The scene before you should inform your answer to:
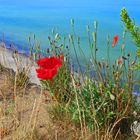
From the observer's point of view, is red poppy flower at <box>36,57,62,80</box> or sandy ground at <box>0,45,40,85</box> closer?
red poppy flower at <box>36,57,62,80</box>

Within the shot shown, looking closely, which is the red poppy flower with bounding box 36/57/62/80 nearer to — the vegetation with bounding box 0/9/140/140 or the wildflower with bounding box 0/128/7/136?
the vegetation with bounding box 0/9/140/140

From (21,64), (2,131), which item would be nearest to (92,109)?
(2,131)

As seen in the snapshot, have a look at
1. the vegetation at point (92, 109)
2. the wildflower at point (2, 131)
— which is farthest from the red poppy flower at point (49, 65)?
the wildflower at point (2, 131)

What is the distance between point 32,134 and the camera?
4523mm

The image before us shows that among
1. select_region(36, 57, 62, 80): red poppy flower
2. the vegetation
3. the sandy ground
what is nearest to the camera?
select_region(36, 57, 62, 80): red poppy flower

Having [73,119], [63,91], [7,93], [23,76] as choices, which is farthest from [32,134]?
[23,76]

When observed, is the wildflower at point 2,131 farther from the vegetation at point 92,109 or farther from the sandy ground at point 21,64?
the sandy ground at point 21,64

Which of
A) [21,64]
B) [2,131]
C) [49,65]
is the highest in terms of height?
[49,65]

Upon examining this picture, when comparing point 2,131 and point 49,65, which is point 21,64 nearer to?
point 2,131

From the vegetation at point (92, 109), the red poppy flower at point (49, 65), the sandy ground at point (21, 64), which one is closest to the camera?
the red poppy flower at point (49, 65)

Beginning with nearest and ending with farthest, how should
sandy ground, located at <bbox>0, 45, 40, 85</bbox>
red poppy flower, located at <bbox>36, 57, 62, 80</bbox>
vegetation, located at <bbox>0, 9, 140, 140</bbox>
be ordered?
red poppy flower, located at <bbox>36, 57, 62, 80</bbox> < vegetation, located at <bbox>0, 9, 140, 140</bbox> < sandy ground, located at <bbox>0, 45, 40, 85</bbox>

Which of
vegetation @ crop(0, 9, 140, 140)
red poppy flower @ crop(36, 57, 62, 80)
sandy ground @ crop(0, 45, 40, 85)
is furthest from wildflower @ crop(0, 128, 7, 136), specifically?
red poppy flower @ crop(36, 57, 62, 80)

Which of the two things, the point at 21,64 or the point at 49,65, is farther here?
the point at 21,64

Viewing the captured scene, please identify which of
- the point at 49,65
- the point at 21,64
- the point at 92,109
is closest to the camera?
the point at 49,65
